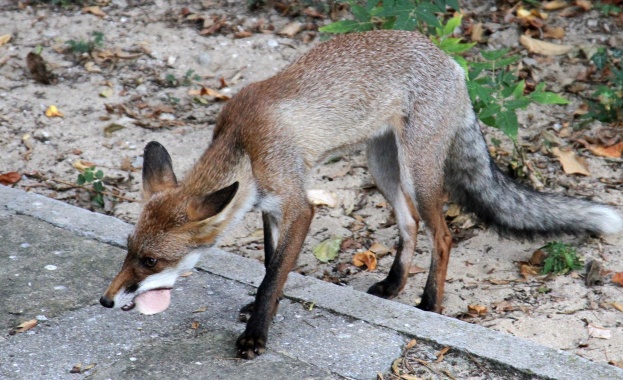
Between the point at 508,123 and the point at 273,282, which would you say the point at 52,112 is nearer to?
the point at 273,282

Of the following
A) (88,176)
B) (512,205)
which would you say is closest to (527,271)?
(512,205)

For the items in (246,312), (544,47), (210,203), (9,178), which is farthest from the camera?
(544,47)

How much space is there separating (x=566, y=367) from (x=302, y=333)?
4.15 ft

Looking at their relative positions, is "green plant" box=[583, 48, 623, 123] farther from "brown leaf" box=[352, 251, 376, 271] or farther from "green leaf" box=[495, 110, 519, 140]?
"brown leaf" box=[352, 251, 376, 271]

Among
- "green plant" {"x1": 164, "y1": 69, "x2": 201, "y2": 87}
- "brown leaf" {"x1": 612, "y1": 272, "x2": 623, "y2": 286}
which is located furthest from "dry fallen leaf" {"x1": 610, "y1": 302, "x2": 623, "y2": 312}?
"green plant" {"x1": 164, "y1": 69, "x2": 201, "y2": 87}

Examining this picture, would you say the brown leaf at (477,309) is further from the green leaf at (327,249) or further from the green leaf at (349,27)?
the green leaf at (349,27)

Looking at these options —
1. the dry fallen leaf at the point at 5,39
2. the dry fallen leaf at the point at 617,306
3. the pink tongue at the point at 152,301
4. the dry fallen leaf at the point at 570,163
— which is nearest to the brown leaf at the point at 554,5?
the dry fallen leaf at the point at 570,163

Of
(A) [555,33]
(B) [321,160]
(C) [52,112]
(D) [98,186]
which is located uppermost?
(B) [321,160]

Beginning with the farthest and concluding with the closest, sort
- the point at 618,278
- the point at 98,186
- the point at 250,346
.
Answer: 1. the point at 98,186
2. the point at 618,278
3. the point at 250,346

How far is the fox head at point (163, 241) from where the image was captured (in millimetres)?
3793

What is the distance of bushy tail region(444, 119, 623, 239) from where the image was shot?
16.7 ft

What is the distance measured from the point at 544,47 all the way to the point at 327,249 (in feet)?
10.7

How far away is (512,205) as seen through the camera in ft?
16.9

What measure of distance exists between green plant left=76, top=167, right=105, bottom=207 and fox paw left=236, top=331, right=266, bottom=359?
2406mm
